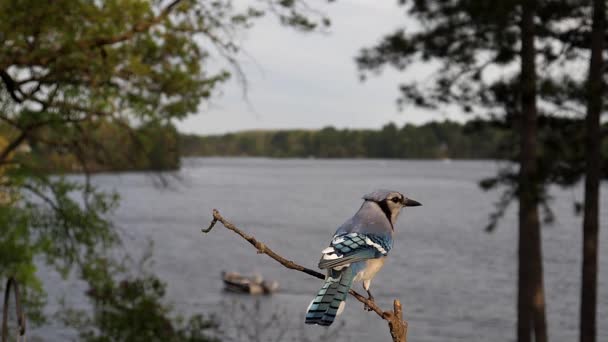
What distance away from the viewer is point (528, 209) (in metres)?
12.9

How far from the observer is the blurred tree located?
8.27 m

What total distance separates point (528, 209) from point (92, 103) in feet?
25.7

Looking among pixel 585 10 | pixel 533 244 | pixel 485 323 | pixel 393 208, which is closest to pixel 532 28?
pixel 585 10

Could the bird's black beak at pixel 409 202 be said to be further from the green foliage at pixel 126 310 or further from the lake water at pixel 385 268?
the green foliage at pixel 126 310

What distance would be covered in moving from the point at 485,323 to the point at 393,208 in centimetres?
2580

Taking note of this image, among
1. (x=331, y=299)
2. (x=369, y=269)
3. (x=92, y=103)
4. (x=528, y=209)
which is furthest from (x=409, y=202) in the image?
(x=528, y=209)

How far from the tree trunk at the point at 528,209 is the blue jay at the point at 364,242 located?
1011cm

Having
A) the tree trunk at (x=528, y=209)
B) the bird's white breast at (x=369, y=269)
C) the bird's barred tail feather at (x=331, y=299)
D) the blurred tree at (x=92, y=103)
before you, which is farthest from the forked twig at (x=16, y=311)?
the tree trunk at (x=528, y=209)

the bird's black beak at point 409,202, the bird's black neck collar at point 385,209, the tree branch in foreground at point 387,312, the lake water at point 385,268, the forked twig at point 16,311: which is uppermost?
the bird's black beak at point 409,202

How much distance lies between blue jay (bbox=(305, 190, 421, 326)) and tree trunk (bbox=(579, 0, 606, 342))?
31.6 ft

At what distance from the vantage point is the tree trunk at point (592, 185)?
10844 millimetres

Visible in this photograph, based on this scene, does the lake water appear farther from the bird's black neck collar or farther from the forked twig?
the bird's black neck collar

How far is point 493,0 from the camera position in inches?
433

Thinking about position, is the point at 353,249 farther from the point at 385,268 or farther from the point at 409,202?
the point at 385,268
